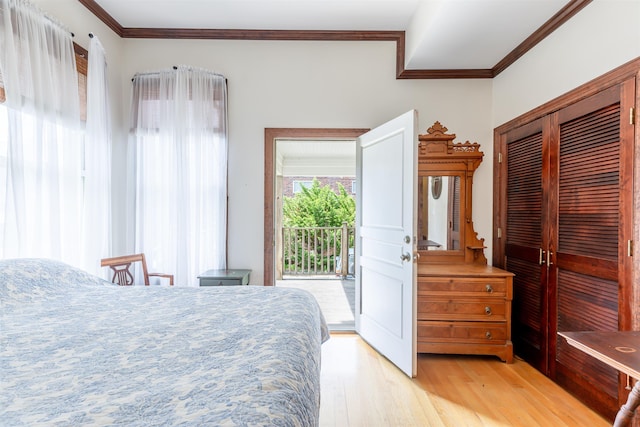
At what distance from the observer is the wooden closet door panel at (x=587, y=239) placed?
6.27 ft

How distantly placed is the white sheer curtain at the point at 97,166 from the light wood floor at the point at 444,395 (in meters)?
2.02

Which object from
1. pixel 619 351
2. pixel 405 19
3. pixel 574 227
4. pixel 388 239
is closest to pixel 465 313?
pixel 388 239

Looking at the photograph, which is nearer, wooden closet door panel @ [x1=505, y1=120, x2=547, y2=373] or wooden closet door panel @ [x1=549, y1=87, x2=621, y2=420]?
wooden closet door panel @ [x1=549, y1=87, x2=621, y2=420]

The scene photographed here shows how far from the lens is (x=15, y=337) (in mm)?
1148

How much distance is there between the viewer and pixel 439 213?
10.2 feet

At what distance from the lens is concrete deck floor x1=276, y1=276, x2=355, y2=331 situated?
368 centimetres

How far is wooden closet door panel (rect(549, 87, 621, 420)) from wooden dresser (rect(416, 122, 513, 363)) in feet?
1.29

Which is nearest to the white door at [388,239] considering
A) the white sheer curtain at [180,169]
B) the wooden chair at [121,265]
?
the white sheer curtain at [180,169]

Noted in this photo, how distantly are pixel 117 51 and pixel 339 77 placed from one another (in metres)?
2.07

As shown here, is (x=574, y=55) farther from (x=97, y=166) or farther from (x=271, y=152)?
(x=97, y=166)

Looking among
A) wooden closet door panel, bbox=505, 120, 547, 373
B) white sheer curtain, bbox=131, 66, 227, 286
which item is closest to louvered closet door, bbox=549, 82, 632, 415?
wooden closet door panel, bbox=505, 120, 547, 373

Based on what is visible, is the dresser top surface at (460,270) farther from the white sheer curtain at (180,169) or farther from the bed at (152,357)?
the white sheer curtain at (180,169)

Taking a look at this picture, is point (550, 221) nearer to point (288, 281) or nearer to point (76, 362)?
point (76, 362)

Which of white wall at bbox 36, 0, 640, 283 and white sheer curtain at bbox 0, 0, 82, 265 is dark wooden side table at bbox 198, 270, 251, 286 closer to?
white wall at bbox 36, 0, 640, 283
